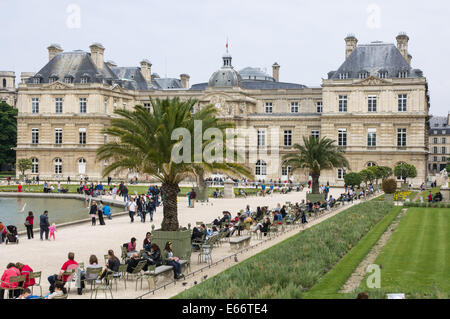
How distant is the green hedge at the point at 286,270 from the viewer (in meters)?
14.9

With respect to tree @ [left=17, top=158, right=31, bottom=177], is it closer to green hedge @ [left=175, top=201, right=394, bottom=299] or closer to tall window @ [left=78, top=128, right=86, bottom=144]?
tall window @ [left=78, top=128, right=86, bottom=144]

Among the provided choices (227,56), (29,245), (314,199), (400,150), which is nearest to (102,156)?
(29,245)

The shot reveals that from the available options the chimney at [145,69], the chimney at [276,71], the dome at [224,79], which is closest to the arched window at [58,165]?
the chimney at [145,69]

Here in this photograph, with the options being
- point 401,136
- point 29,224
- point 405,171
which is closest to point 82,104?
point 401,136

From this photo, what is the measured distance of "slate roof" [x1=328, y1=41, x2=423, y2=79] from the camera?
6938 cm

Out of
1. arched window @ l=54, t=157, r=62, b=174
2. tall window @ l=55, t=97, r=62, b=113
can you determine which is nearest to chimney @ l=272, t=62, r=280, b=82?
tall window @ l=55, t=97, r=62, b=113

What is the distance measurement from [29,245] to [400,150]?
172 ft

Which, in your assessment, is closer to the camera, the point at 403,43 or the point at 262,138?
the point at 403,43

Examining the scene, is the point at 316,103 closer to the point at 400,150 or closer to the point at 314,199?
the point at 400,150

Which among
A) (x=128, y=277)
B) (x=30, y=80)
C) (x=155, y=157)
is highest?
(x=30, y=80)

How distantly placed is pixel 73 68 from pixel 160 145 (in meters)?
60.7

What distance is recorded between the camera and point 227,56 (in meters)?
80.4

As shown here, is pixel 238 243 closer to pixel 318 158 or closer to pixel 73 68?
pixel 318 158

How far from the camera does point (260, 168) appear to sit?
76500 mm
